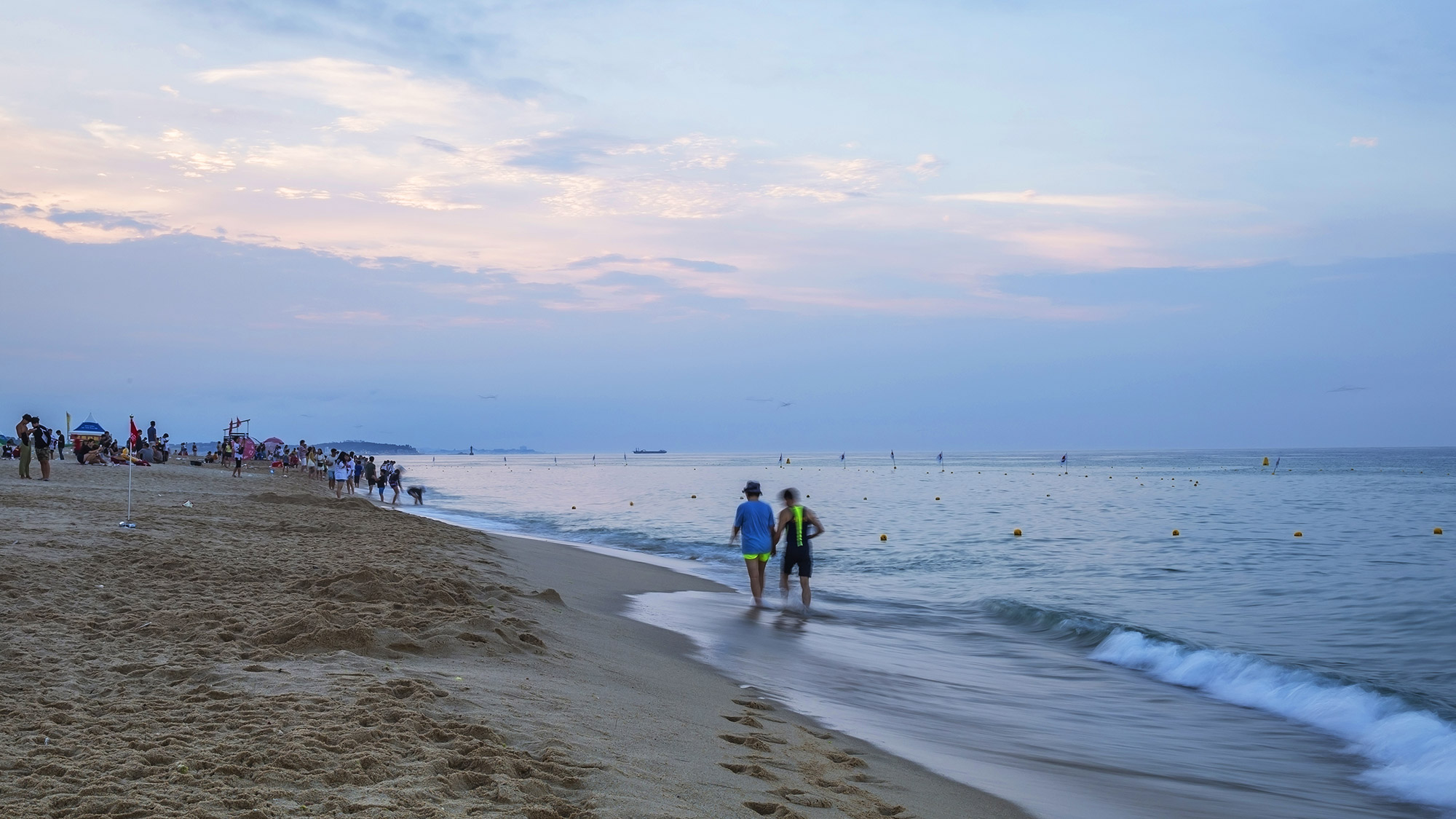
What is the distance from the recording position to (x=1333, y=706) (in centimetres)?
862

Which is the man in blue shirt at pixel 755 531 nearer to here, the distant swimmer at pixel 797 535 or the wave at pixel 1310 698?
the distant swimmer at pixel 797 535

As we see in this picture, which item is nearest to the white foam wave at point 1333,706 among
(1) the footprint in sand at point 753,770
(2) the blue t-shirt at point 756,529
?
(2) the blue t-shirt at point 756,529

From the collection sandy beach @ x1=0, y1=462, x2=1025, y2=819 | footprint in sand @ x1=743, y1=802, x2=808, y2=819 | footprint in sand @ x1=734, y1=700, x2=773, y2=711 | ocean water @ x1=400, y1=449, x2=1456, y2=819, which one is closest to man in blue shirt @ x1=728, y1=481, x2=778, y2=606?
ocean water @ x1=400, y1=449, x2=1456, y2=819

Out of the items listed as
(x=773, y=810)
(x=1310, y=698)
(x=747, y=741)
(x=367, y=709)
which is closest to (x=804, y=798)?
(x=773, y=810)

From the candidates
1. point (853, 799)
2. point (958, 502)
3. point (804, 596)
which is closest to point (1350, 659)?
point (804, 596)

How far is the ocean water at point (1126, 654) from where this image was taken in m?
6.41

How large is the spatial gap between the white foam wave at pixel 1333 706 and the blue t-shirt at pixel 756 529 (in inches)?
178

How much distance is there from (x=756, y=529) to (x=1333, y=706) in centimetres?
701

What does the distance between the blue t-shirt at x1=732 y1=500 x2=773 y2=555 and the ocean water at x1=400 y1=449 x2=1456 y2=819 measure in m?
0.93

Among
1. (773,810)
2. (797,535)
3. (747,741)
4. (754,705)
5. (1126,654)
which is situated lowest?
(1126,654)

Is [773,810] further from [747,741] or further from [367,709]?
[367,709]

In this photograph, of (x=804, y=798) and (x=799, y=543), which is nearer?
(x=804, y=798)

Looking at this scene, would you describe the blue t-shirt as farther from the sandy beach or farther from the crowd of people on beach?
the crowd of people on beach

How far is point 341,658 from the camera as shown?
608cm
